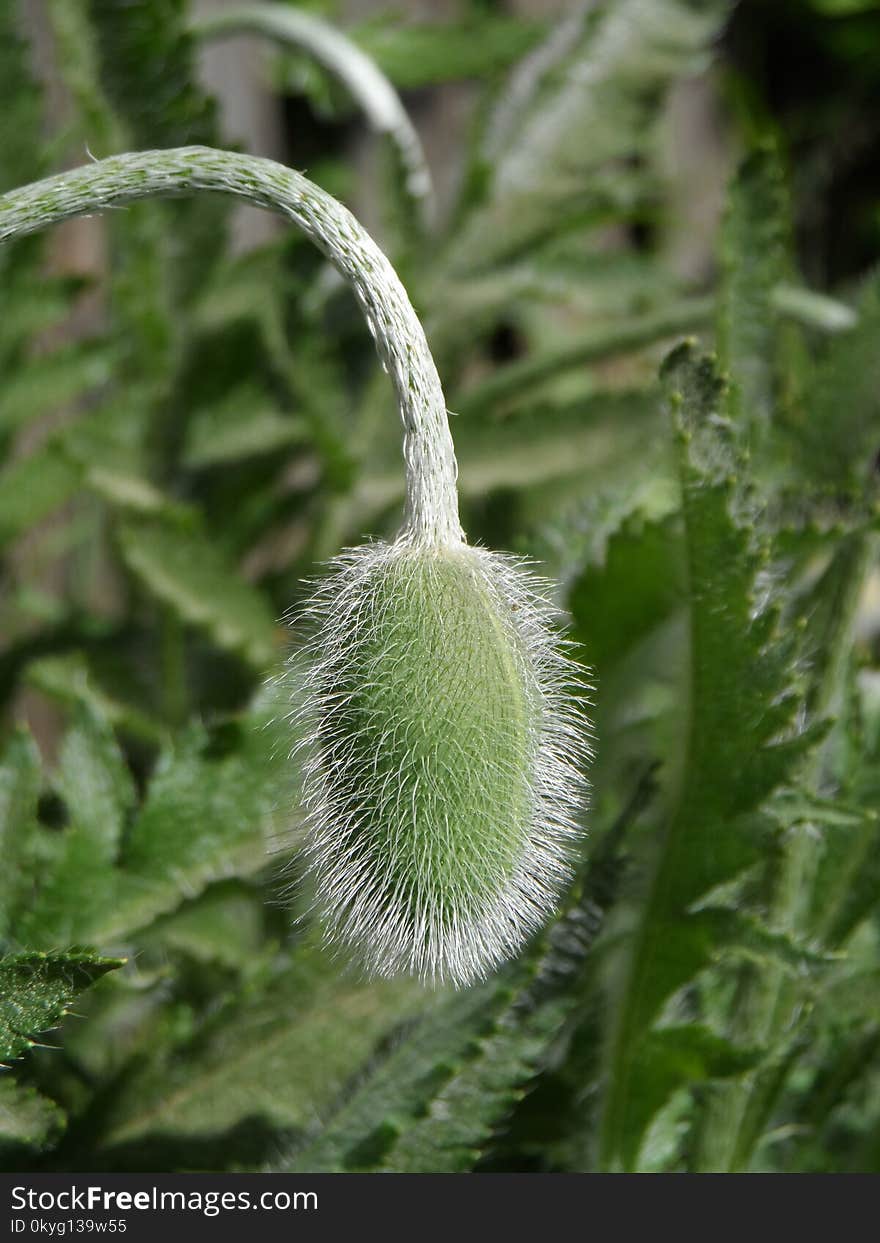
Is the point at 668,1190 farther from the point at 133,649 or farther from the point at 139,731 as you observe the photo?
the point at 133,649

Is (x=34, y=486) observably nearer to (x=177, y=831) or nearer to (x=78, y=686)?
(x=78, y=686)

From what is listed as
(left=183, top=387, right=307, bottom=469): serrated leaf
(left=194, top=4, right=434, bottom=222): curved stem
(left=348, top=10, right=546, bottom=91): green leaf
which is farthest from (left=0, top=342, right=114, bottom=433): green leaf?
(left=348, top=10, right=546, bottom=91): green leaf

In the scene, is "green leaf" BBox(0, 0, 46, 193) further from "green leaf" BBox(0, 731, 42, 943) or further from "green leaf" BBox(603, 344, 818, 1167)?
"green leaf" BBox(603, 344, 818, 1167)

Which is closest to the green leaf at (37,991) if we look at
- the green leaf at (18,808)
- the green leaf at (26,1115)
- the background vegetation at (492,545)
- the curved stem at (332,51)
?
the background vegetation at (492,545)

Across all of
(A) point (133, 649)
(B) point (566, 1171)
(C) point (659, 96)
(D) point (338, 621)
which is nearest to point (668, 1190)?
(B) point (566, 1171)

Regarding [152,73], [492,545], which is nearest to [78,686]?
[492,545]

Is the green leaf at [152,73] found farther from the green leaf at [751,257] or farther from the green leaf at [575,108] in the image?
the green leaf at [751,257]

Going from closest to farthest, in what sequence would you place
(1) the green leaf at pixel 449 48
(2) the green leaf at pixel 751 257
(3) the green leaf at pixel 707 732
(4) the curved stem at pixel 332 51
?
1. (3) the green leaf at pixel 707 732
2. (2) the green leaf at pixel 751 257
3. (4) the curved stem at pixel 332 51
4. (1) the green leaf at pixel 449 48
